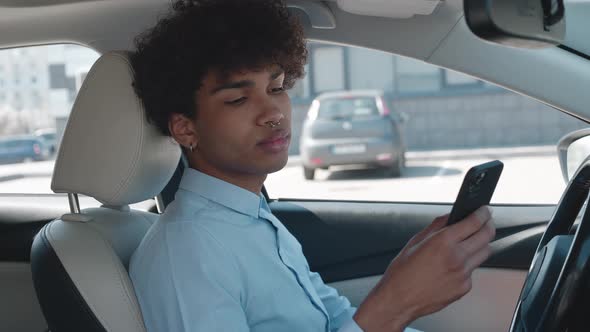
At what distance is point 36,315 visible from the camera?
2400 mm

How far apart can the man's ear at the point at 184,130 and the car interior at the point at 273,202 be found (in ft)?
0.27

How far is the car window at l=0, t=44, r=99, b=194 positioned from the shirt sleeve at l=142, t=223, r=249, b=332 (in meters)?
1.01

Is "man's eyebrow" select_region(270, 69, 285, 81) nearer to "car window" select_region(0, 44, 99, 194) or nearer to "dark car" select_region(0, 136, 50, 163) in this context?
"car window" select_region(0, 44, 99, 194)

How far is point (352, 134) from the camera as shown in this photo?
5.66 metres

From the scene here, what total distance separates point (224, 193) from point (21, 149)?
2196 mm

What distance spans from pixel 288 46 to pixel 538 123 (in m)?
5.22

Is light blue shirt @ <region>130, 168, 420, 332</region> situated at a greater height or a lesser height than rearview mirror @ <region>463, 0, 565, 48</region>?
lesser

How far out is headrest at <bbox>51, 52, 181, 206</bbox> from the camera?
5.06ft

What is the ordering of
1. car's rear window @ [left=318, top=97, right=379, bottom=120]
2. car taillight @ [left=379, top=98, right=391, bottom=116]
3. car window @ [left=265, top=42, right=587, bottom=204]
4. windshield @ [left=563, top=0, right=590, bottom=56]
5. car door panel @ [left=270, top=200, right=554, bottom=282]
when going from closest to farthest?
windshield @ [left=563, top=0, right=590, bottom=56]
car door panel @ [left=270, top=200, right=554, bottom=282]
car window @ [left=265, top=42, right=587, bottom=204]
car's rear window @ [left=318, top=97, right=379, bottom=120]
car taillight @ [left=379, top=98, right=391, bottom=116]

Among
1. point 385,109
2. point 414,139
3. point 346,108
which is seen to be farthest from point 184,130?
point 414,139

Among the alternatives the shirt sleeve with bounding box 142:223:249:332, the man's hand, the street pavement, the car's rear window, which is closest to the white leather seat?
the shirt sleeve with bounding box 142:223:249:332

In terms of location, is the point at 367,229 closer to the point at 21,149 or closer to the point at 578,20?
the point at 578,20

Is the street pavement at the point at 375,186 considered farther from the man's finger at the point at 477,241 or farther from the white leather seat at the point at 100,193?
the man's finger at the point at 477,241

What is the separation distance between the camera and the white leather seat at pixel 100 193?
146 cm
